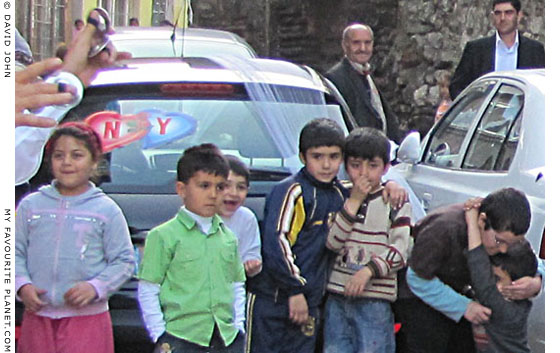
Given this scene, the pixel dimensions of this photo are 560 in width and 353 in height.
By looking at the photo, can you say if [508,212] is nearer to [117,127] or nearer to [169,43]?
[117,127]

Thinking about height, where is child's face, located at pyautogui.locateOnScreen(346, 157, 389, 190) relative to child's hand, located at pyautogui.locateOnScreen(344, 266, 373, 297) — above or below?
above

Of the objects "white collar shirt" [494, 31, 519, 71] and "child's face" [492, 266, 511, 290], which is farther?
"white collar shirt" [494, 31, 519, 71]

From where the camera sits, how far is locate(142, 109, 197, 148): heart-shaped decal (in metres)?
5.24

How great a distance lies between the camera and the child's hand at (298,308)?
4.86 metres

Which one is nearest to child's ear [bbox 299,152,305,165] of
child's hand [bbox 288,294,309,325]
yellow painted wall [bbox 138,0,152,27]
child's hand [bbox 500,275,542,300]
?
child's hand [bbox 288,294,309,325]

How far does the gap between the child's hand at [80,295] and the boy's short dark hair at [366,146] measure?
46.5 inches

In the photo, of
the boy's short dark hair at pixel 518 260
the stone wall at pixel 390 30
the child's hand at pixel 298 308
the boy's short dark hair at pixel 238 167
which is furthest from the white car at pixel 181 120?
the stone wall at pixel 390 30

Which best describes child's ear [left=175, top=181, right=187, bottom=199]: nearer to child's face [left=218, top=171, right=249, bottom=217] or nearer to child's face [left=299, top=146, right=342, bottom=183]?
child's face [left=218, top=171, right=249, bottom=217]

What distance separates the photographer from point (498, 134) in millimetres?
6098

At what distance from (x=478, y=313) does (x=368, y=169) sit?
720 millimetres

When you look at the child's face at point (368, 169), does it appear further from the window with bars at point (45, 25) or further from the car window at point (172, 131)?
the window with bars at point (45, 25)

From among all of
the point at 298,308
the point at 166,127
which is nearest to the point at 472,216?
the point at 298,308

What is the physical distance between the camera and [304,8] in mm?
20078

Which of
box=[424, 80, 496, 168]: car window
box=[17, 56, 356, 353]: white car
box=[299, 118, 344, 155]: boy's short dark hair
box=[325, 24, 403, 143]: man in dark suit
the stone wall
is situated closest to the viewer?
box=[299, 118, 344, 155]: boy's short dark hair
